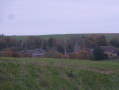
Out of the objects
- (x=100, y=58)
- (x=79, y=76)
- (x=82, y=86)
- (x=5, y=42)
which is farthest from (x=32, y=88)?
(x=5, y=42)

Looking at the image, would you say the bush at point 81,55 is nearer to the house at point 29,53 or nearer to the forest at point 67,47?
the forest at point 67,47

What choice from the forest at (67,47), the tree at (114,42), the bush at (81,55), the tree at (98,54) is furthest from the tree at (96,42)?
the tree at (98,54)

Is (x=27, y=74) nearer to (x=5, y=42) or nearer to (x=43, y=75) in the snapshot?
(x=43, y=75)

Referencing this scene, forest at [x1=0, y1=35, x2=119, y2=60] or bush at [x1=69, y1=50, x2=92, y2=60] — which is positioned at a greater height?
forest at [x1=0, y1=35, x2=119, y2=60]

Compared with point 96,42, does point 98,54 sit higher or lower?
lower

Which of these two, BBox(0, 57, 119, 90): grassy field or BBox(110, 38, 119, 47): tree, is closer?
BBox(0, 57, 119, 90): grassy field

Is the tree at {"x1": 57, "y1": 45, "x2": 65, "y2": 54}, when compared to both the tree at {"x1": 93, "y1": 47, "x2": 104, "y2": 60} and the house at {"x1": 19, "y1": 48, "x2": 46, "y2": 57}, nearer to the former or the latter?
the house at {"x1": 19, "y1": 48, "x2": 46, "y2": 57}

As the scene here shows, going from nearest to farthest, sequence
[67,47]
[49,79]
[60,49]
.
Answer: [49,79] → [60,49] → [67,47]

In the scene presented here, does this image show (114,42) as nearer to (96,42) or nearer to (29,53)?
(96,42)

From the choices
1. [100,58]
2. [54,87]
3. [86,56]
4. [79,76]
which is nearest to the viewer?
[54,87]

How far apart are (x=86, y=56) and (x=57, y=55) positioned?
5.76 meters

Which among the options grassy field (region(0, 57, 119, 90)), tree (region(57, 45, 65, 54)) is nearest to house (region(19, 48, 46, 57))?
tree (region(57, 45, 65, 54))

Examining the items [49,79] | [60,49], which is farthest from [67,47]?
[49,79]

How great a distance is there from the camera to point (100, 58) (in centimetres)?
3594
